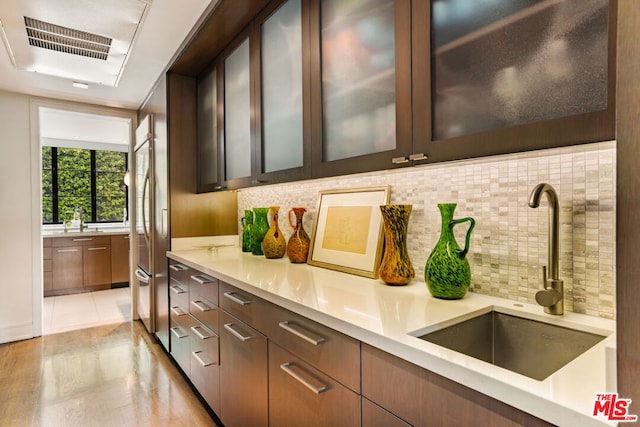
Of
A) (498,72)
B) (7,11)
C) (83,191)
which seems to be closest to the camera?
(498,72)

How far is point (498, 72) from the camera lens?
0.97 m

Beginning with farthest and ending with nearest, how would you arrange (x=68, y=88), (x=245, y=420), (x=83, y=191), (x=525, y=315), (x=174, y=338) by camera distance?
(x=83, y=191)
(x=68, y=88)
(x=174, y=338)
(x=245, y=420)
(x=525, y=315)

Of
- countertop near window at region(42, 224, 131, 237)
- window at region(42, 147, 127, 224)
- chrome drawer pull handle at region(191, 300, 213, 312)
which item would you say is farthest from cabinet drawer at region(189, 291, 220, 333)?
window at region(42, 147, 127, 224)

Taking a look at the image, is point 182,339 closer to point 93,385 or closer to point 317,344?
point 93,385

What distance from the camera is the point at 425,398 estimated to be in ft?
2.61

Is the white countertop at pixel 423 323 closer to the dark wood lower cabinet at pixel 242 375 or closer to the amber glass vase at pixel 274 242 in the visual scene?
the dark wood lower cabinet at pixel 242 375

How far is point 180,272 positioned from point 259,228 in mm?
659

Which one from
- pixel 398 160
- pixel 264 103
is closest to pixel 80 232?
pixel 264 103

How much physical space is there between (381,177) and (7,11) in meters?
2.20

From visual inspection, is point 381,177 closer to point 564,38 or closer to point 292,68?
Result: point 292,68

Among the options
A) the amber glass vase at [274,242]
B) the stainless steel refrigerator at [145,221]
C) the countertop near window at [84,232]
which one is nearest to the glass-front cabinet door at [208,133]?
the amber glass vase at [274,242]

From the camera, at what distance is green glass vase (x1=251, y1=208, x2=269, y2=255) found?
2492 millimetres

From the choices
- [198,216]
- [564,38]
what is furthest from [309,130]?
[198,216]

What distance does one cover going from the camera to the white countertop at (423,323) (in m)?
0.62
